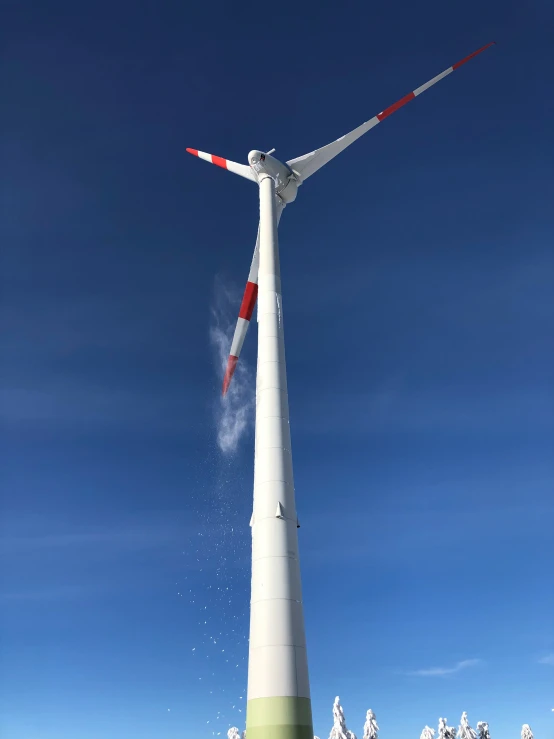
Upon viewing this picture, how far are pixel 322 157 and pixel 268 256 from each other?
16535 millimetres

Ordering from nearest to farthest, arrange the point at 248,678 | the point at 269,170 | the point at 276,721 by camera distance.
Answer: the point at 276,721 < the point at 248,678 < the point at 269,170

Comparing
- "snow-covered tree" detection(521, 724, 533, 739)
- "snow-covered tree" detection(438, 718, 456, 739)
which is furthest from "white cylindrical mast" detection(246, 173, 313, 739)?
"snow-covered tree" detection(521, 724, 533, 739)

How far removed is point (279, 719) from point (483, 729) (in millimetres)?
144599

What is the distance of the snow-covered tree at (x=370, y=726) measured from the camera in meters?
117

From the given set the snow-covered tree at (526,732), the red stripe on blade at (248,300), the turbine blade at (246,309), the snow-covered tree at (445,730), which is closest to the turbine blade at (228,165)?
the turbine blade at (246,309)

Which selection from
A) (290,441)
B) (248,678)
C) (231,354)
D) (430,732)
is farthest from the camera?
(430,732)

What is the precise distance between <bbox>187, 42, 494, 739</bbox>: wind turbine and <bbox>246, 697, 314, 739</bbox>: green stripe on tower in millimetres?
36

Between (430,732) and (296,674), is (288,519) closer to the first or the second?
(296,674)

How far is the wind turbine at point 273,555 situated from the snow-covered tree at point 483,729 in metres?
142

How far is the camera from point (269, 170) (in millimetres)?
46844

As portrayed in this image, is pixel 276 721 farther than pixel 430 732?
A: No

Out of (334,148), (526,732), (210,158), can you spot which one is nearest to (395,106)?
(334,148)

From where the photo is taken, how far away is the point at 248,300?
4903cm

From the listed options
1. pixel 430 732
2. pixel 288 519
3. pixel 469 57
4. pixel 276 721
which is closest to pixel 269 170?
pixel 469 57
